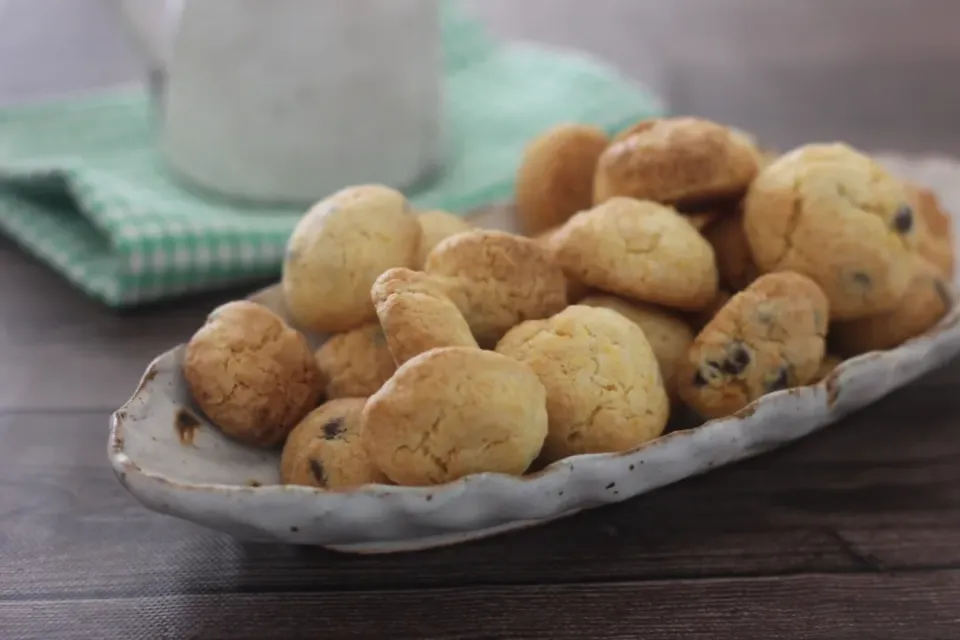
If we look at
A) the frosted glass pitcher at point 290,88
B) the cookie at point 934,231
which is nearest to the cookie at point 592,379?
the cookie at point 934,231

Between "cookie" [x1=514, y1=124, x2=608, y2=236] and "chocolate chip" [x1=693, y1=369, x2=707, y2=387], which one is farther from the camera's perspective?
"cookie" [x1=514, y1=124, x2=608, y2=236]

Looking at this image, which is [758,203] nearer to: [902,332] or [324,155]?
[902,332]

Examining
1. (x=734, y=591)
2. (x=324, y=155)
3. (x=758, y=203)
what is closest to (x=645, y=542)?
(x=734, y=591)

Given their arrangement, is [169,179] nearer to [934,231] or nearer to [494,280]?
[494,280]

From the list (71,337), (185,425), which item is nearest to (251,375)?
(185,425)

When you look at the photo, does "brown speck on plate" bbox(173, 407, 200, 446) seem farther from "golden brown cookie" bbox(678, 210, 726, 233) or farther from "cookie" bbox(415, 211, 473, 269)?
"golden brown cookie" bbox(678, 210, 726, 233)

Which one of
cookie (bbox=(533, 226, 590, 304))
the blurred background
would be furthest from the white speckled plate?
the blurred background

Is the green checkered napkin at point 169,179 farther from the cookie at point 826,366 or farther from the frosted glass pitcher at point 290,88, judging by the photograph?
the cookie at point 826,366
